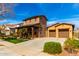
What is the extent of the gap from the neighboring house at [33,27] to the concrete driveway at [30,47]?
0.20 metres

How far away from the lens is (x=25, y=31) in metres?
7.91

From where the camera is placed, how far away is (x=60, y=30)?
7805 mm

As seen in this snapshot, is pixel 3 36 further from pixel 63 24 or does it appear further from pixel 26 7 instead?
pixel 63 24

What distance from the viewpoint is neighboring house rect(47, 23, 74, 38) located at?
7.75m

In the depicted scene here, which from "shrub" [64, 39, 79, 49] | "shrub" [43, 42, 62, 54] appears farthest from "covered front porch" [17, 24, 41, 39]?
"shrub" [64, 39, 79, 49]

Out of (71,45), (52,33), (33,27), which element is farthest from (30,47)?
(71,45)

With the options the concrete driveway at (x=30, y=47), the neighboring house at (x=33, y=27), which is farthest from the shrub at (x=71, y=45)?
the neighboring house at (x=33, y=27)

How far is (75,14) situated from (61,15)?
0.42 meters

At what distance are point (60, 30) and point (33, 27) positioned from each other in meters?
0.83

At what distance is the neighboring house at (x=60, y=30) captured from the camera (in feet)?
25.4

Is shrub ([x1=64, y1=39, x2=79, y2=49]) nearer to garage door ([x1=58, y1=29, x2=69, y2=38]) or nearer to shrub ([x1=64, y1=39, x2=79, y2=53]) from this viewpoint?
shrub ([x1=64, y1=39, x2=79, y2=53])

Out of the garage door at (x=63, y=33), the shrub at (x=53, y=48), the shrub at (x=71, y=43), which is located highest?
the garage door at (x=63, y=33)

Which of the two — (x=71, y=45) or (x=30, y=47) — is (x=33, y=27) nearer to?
(x=30, y=47)

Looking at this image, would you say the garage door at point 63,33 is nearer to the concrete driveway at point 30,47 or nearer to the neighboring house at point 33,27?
the concrete driveway at point 30,47
